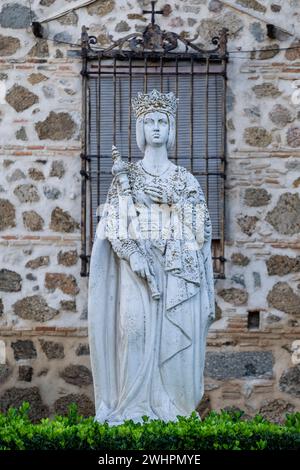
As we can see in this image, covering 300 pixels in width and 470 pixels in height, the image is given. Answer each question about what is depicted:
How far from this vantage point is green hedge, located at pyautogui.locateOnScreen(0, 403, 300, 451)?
12.5 m

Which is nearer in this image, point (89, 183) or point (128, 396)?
point (128, 396)

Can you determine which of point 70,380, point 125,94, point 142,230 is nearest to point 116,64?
point 125,94

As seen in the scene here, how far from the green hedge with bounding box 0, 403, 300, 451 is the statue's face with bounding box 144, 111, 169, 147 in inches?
85.9

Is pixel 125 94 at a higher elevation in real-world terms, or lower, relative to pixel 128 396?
higher

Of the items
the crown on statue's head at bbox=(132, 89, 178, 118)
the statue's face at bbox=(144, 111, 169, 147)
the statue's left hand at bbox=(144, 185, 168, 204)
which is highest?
the crown on statue's head at bbox=(132, 89, 178, 118)

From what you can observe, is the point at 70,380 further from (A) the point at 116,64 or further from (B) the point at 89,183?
(A) the point at 116,64

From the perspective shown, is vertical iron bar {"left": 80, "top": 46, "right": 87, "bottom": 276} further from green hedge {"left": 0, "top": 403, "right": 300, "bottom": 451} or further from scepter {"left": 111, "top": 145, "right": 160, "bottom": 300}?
green hedge {"left": 0, "top": 403, "right": 300, "bottom": 451}

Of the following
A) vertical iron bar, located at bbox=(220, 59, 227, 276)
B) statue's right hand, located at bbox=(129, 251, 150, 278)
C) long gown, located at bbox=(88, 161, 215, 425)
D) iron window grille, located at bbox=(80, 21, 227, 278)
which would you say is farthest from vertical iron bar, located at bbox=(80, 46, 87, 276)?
statue's right hand, located at bbox=(129, 251, 150, 278)

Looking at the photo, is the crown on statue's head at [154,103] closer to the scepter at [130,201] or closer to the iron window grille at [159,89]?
the scepter at [130,201]

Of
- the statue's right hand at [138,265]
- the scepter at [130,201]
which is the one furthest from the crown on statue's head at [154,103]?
the statue's right hand at [138,265]

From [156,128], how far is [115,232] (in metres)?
0.84

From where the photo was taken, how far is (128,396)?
528 inches

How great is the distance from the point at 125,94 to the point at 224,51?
0.94m

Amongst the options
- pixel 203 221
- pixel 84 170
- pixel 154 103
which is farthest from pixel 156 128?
pixel 84 170
